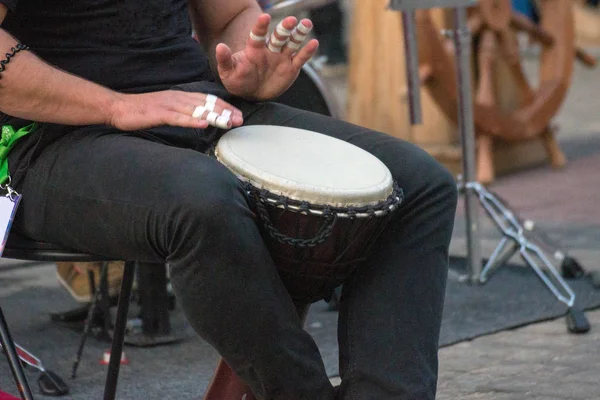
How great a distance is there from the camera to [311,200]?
183 cm

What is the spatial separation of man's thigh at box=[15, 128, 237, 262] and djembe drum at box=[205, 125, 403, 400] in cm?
8

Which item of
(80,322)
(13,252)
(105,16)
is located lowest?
(80,322)

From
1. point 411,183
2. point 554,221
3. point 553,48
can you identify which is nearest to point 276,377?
point 411,183

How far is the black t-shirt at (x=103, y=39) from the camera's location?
202 centimetres

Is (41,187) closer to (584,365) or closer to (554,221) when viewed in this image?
(584,365)

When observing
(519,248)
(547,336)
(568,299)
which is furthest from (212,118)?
(519,248)

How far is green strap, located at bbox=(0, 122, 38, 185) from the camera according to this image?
6.68 feet

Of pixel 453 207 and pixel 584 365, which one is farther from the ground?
pixel 453 207

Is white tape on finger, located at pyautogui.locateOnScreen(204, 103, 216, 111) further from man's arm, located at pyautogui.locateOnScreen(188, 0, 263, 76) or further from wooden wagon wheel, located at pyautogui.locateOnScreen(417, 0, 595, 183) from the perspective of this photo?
wooden wagon wheel, located at pyautogui.locateOnScreen(417, 0, 595, 183)

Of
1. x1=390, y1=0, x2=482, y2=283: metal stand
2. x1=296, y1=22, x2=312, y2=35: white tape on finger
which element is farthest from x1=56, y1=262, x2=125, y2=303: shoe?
x1=296, y1=22, x2=312, y2=35: white tape on finger

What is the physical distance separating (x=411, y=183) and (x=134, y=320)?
135 cm

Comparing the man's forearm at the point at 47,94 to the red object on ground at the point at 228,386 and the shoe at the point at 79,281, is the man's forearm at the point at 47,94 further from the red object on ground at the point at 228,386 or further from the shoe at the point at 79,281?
the shoe at the point at 79,281

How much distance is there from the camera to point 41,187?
1.95m

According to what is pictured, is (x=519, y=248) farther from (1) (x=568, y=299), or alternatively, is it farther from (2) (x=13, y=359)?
(2) (x=13, y=359)
